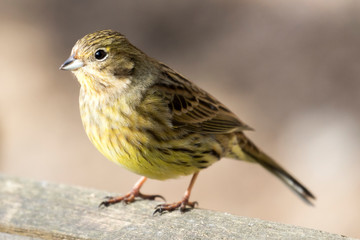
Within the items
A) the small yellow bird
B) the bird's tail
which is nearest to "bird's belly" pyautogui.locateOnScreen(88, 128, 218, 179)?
the small yellow bird

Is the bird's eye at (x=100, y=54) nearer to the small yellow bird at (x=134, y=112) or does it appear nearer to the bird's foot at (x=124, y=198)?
the small yellow bird at (x=134, y=112)

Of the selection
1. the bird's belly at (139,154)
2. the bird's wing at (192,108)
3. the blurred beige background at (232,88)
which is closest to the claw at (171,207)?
the bird's belly at (139,154)

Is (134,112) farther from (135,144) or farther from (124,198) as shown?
(124,198)

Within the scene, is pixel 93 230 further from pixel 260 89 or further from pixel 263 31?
pixel 263 31

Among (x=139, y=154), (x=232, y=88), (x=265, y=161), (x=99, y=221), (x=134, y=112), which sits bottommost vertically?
(x=99, y=221)

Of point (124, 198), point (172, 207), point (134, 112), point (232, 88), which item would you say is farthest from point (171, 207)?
point (232, 88)

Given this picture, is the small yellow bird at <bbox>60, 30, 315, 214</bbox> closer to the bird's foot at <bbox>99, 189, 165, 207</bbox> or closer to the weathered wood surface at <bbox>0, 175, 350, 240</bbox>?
the bird's foot at <bbox>99, 189, 165, 207</bbox>
